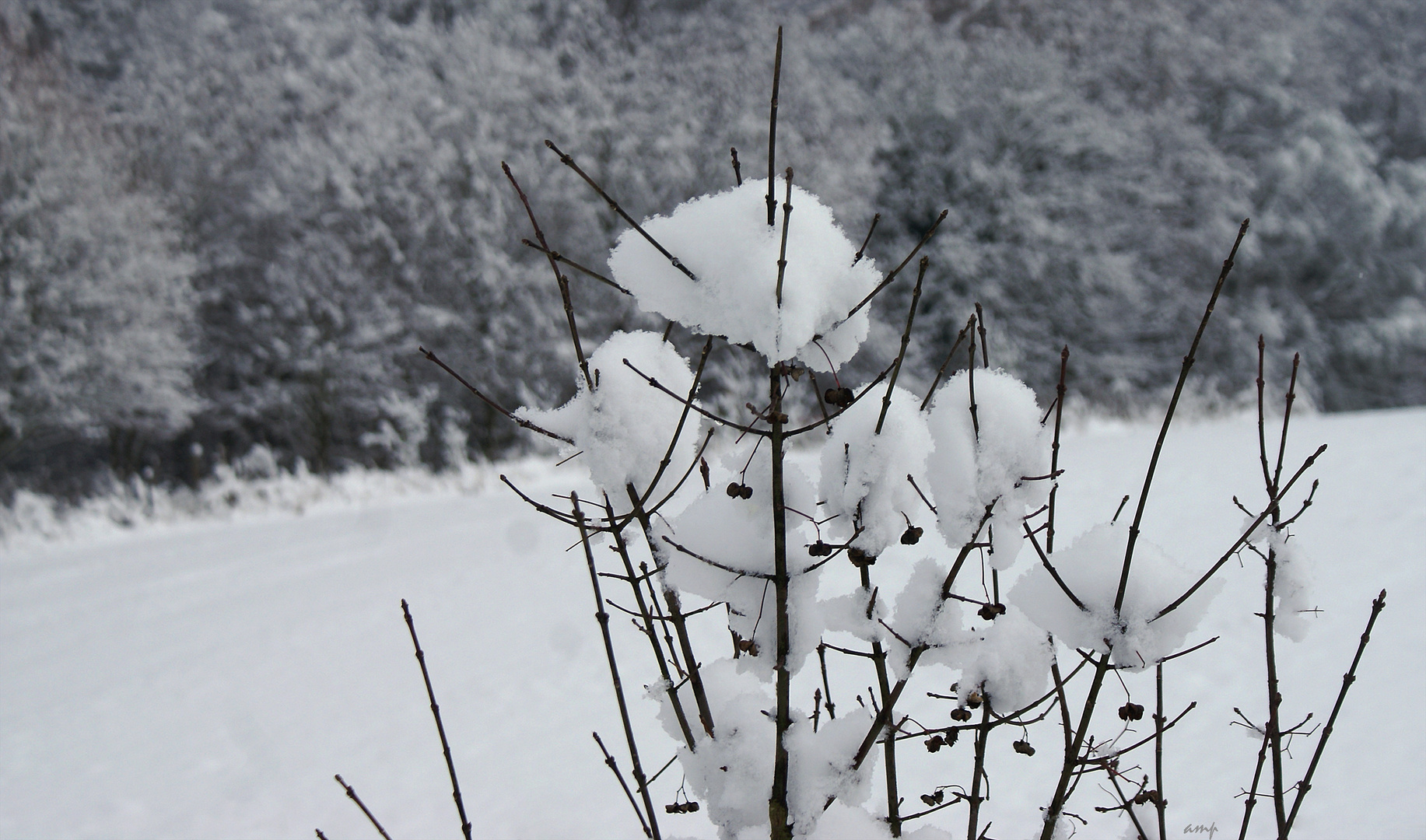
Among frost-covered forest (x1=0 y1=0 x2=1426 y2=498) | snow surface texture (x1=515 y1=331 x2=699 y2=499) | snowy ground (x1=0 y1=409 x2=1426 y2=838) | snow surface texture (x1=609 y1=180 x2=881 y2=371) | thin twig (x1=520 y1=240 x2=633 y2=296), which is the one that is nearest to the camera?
thin twig (x1=520 y1=240 x2=633 y2=296)

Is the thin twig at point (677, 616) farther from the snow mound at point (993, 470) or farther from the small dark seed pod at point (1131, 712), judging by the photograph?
the small dark seed pod at point (1131, 712)

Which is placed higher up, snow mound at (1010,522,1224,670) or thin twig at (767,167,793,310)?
thin twig at (767,167,793,310)

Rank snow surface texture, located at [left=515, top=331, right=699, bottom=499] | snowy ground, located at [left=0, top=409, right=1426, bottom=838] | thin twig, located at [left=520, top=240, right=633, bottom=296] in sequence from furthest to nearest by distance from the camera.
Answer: snowy ground, located at [left=0, top=409, right=1426, bottom=838], snow surface texture, located at [left=515, top=331, right=699, bottom=499], thin twig, located at [left=520, top=240, right=633, bottom=296]

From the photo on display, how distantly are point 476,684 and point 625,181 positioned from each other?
39.0 feet

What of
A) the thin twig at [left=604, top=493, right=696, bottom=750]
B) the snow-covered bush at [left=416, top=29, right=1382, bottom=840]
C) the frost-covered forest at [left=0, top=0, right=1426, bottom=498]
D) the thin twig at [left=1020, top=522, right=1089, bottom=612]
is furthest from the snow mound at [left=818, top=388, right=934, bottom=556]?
the frost-covered forest at [left=0, top=0, right=1426, bottom=498]

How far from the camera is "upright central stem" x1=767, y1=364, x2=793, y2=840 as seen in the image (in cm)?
76

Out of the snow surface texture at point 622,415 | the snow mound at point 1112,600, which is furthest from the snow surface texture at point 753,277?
the snow mound at point 1112,600

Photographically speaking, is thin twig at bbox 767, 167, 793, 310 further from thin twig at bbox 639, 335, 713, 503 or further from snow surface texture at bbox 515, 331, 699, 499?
snow surface texture at bbox 515, 331, 699, 499

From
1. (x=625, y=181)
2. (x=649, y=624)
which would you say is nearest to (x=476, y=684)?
(x=649, y=624)

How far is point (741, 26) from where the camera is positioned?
52.5 feet

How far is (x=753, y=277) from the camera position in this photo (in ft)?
2.48

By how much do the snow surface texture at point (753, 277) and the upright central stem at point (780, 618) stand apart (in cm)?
5

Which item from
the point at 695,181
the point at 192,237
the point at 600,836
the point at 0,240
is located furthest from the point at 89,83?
the point at 600,836

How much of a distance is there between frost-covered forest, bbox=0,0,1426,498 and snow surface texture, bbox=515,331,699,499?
39.3 feet
